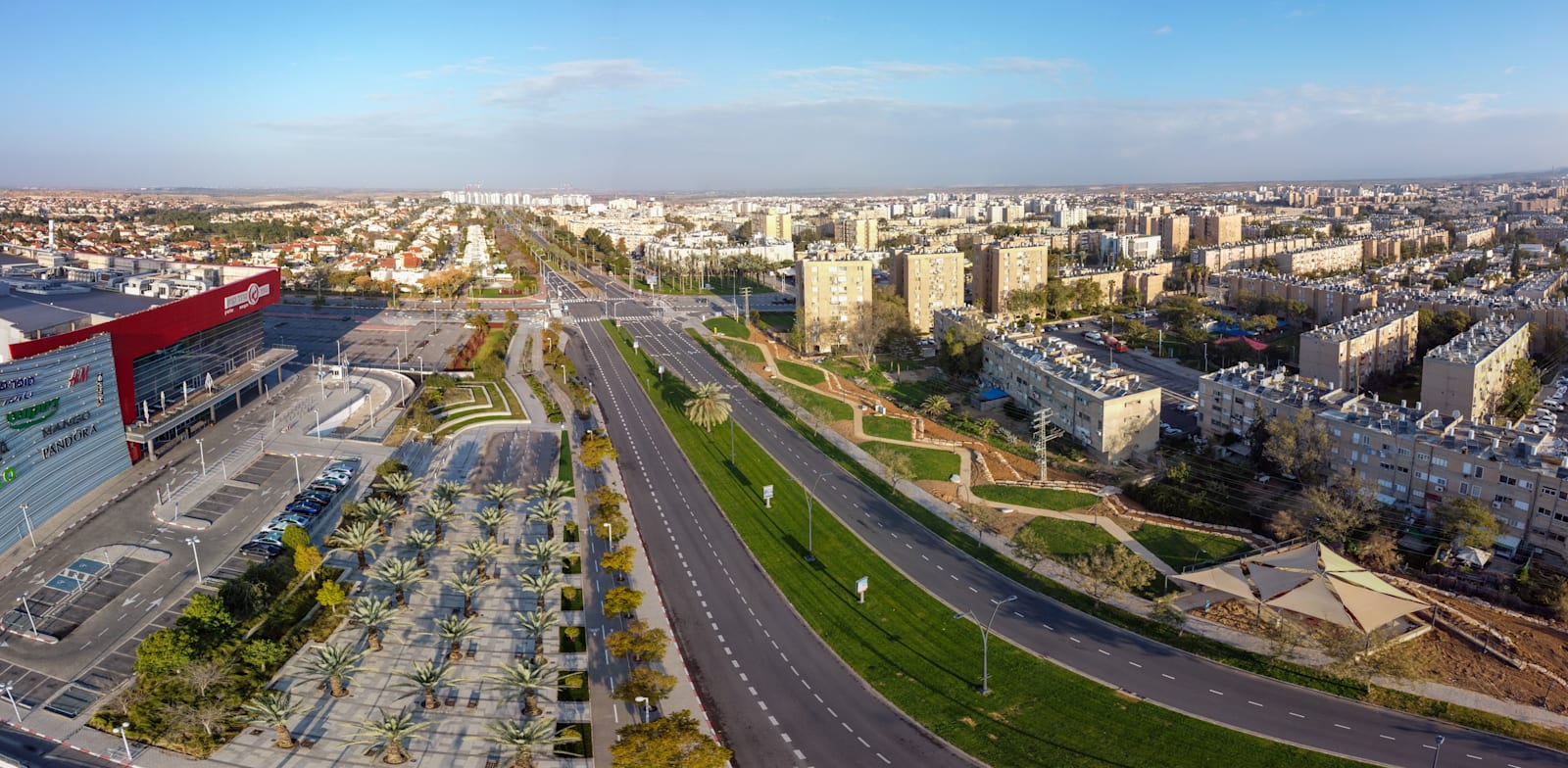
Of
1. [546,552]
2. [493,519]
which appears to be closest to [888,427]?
[493,519]

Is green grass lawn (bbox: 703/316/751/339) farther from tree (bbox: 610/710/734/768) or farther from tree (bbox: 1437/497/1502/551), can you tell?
tree (bbox: 610/710/734/768)

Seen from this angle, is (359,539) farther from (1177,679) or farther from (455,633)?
(1177,679)

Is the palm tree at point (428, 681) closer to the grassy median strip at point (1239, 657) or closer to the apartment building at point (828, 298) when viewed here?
the grassy median strip at point (1239, 657)

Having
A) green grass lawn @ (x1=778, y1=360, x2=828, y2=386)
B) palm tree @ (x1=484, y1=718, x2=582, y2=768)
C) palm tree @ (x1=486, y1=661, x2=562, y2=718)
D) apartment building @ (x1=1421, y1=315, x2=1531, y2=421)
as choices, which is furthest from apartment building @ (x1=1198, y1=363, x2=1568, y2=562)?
palm tree @ (x1=484, y1=718, x2=582, y2=768)

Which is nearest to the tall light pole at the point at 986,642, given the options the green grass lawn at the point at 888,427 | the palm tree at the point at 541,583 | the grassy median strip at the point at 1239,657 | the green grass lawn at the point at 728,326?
the grassy median strip at the point at 1239,657

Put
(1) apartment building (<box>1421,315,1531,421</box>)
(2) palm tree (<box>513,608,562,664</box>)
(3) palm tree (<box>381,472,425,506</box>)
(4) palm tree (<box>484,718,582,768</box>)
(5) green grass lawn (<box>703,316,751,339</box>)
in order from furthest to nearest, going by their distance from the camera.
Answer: (5) green grass lawn (<box>703,316,751,339</box>), (1) apartment building (<box>1421,315,1531,421</box>), (3) palm tree (<box>381,472,425,506</box>), (2) palm tree (<box>513,608,562,664</box>), (4) palm tree (<box>484,718,582,768</box>)
